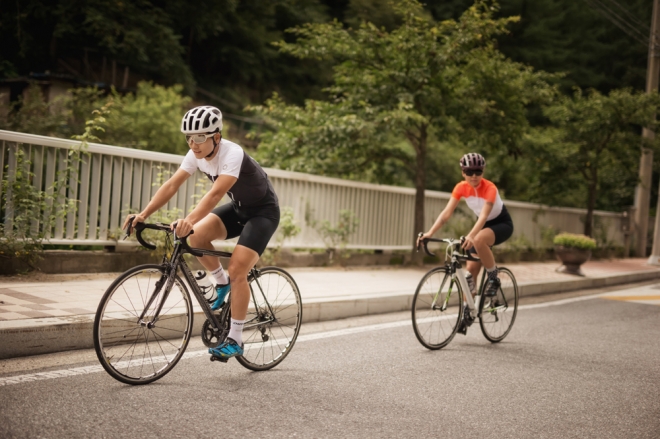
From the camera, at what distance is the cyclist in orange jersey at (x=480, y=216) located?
262 inches

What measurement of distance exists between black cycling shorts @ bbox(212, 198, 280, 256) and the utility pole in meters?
17.2

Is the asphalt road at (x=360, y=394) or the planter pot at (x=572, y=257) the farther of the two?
the planter pot at (x=572, y=257)

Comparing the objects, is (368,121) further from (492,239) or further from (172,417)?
(172,417)

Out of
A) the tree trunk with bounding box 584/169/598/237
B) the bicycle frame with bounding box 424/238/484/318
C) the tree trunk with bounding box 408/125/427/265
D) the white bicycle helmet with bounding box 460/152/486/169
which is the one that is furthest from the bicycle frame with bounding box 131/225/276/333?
the tree trunk with bounding box 584/169/598/237

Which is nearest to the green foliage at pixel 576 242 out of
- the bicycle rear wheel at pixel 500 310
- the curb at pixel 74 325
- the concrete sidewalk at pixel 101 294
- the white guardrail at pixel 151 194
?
the concrete sidewalk at pixel 101 294

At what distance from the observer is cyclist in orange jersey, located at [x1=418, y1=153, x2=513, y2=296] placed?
6.66 m

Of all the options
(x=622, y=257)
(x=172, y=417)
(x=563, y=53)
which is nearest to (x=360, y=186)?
(x=172, y=417)

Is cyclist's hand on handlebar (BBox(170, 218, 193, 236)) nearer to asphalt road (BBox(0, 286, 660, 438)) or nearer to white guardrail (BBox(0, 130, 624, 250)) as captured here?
asphalt road (BBox(0, 286, 660, 438))

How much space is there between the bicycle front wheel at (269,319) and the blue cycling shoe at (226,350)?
32cm

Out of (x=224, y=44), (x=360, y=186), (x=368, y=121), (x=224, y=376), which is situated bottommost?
(x=224, y=376)

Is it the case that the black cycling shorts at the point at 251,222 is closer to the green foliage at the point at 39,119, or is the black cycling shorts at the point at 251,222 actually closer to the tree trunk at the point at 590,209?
the green foliage at the point at 39,119

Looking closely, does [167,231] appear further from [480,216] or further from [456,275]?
[480,216]

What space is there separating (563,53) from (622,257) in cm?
1751

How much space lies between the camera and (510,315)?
24.7 ft
